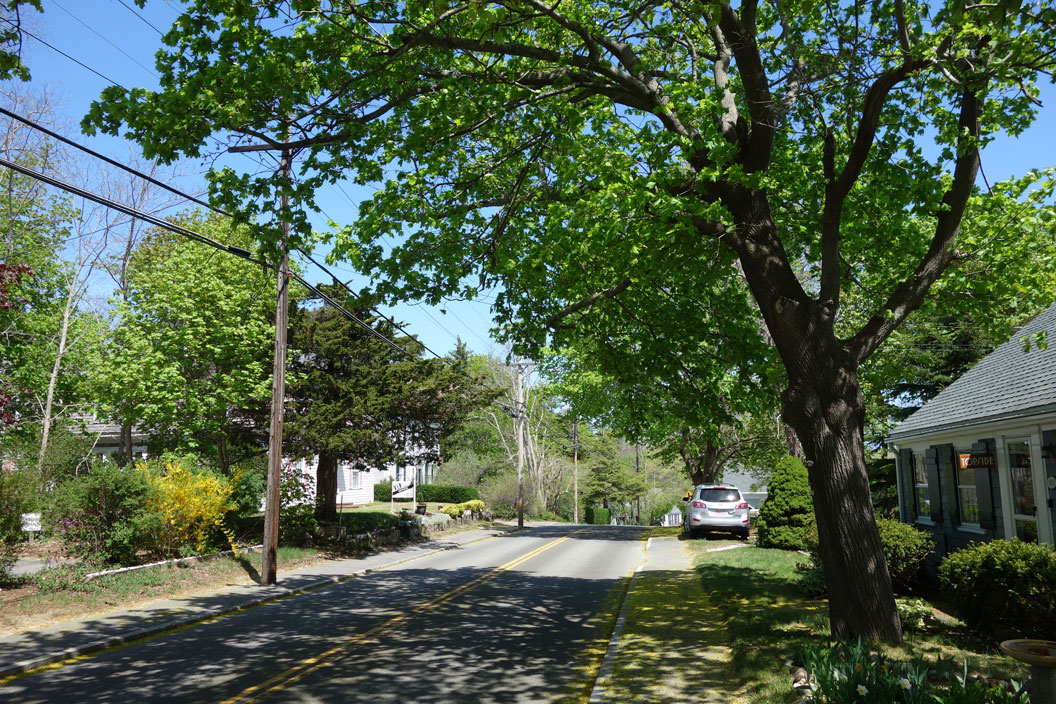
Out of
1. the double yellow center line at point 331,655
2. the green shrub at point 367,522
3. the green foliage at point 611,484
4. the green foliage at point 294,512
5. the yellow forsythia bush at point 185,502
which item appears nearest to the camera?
the double yellow center line at point 331,655

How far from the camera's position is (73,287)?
24.8m

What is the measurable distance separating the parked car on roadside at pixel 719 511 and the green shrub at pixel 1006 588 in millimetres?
16875

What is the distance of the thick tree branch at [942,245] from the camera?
8.34 metres

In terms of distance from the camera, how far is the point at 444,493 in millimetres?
55250

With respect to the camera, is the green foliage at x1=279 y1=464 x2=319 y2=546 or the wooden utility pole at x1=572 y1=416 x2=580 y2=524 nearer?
the green foliage at x1=279 y1=464 x2=319 y2=546

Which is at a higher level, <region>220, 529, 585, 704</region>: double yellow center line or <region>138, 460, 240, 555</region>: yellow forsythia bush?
<region>138, 460, 240, 555</region>: yellow forsythia bush

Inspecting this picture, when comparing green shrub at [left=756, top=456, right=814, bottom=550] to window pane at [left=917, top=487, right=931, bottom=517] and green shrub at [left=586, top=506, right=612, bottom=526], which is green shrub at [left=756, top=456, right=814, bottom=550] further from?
green shrub at [left=586, top=506, right=612, bottom=526]

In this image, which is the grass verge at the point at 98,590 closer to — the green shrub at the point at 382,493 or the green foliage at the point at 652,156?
the green foliage at the point at 652,156

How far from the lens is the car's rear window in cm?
2695

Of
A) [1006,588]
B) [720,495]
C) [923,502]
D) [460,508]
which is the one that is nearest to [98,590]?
[1006,588]

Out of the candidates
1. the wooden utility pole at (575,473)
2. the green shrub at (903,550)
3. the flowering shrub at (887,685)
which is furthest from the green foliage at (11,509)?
the wooden utility pole at (575,473)

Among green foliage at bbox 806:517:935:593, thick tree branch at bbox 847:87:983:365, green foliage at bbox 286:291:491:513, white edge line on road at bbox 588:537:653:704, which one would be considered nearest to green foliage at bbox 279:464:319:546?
green foliage at bbox 286:291:491:513

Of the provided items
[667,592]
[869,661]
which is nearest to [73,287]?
[667,592]

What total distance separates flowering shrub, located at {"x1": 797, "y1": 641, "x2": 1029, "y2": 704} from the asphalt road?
289cm
